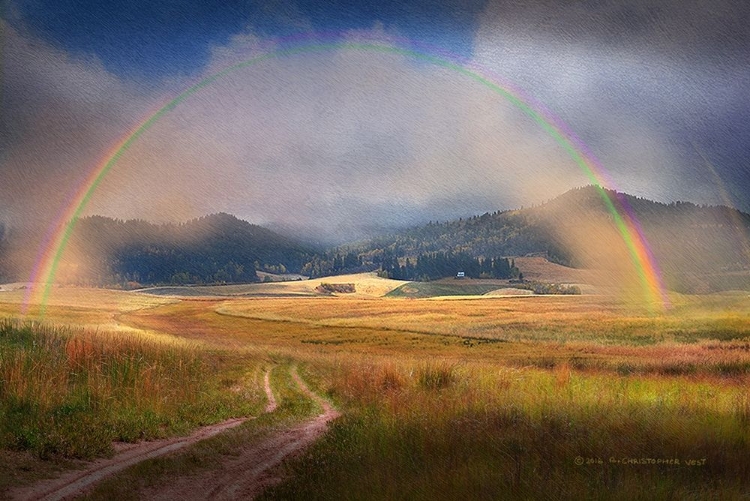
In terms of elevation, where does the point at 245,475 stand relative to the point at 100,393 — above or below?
below

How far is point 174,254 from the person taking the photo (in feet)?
377

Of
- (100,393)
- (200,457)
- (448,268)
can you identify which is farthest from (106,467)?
(448,268)

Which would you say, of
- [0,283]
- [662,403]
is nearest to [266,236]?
[0,283]

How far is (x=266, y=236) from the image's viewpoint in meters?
199

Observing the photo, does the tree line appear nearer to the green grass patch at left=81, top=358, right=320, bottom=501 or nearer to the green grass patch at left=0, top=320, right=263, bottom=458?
the green grass patch at left=0, top=320, right=263, bottom=458

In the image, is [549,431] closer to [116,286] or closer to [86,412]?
[86,412]

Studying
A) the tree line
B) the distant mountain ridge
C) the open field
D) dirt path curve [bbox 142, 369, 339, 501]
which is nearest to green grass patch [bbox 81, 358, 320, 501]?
the open field

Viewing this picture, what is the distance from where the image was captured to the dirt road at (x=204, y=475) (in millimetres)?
8523

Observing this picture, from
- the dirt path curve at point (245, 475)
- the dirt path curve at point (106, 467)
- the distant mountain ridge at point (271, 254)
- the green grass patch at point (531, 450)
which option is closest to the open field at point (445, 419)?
the green grass patch at point (531, 450)

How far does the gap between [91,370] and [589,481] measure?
15302mm

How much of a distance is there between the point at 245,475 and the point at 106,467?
2.31 m

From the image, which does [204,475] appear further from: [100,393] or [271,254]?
[271,254]

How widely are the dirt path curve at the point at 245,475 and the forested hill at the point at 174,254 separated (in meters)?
61.3

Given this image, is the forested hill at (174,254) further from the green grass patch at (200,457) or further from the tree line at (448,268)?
the green grass patch at (200,457)
